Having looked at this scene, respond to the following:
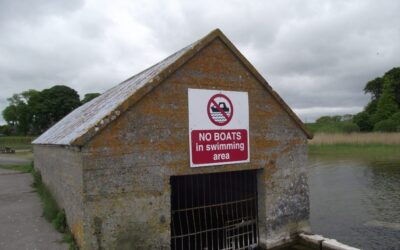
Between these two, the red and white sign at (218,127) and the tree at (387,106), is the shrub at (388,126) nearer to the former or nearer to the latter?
the tree at (387,106)

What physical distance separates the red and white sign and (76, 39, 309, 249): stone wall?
162 millimetres

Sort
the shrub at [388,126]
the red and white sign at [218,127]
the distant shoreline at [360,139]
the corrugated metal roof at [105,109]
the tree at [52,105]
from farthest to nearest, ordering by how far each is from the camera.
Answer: the tree at [52,105] → the shrub at [388,126] → the distant shoreline at [360,139] → the red and white sign at [218,127] → the corrugated metal roof at [105,109]

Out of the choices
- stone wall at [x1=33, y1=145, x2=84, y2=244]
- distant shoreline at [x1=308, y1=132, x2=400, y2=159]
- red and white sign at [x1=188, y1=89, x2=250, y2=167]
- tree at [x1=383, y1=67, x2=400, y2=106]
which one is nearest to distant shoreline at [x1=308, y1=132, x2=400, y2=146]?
distant shoreline at [x1=308, y1=132, x2=400, y2=159]

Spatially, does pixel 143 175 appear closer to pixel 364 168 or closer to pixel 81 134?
pixel 81 134

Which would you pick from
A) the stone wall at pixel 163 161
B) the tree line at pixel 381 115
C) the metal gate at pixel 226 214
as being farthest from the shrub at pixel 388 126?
the stone wall at pixel 163 161

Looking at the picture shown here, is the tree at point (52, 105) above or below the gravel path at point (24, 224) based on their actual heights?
above

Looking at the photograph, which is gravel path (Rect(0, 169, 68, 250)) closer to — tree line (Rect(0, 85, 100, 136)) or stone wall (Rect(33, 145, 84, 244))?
stone wall (Rect(33, 145, 84, 244))

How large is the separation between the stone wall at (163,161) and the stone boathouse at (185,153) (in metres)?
0.02

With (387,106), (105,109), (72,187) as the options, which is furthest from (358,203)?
(387,106)

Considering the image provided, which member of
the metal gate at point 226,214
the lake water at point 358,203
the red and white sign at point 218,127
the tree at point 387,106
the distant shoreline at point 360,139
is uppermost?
the tree at point 387,106

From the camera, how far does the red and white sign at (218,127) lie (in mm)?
7633

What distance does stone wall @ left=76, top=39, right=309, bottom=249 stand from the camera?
254 inches

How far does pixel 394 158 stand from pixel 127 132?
3021 cm

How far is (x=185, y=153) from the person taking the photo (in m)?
7.48
